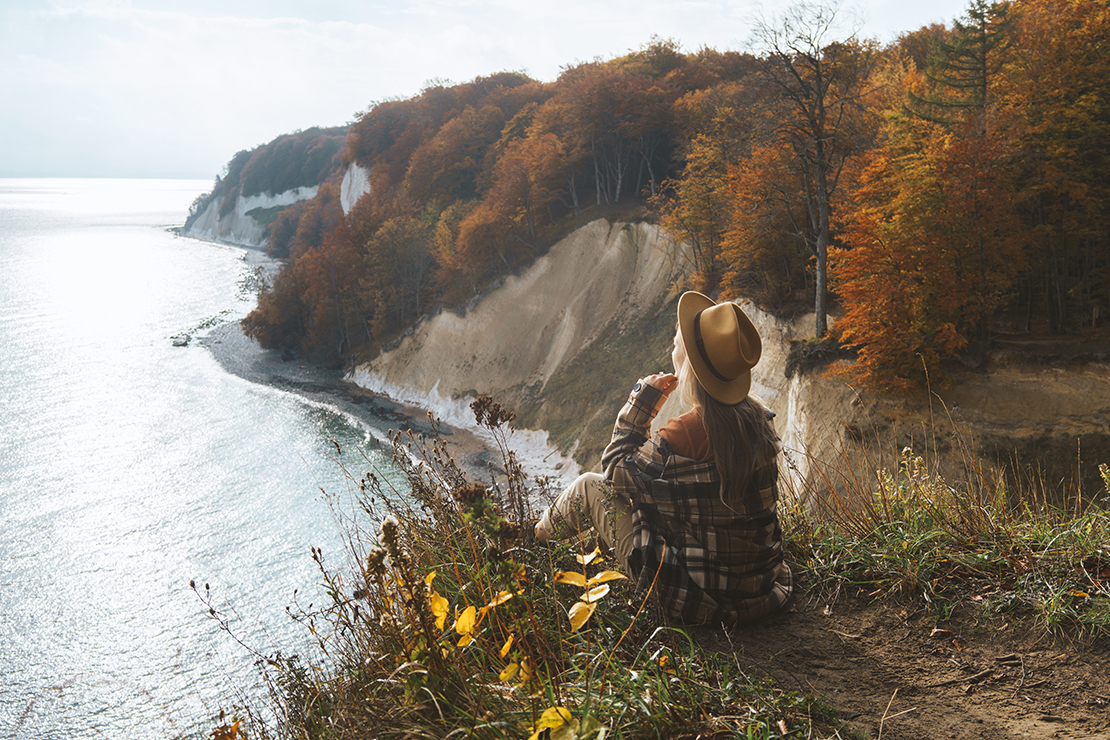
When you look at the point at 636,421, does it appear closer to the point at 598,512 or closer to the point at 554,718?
the point at 598,512

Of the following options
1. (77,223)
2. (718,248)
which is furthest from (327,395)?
(77,223)

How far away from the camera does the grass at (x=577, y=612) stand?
2070mm

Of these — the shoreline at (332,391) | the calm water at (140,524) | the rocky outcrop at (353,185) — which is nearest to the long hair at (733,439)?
the calm water at (140,524)

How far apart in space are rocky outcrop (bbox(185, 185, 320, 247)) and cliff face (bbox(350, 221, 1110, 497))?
74.8 meters

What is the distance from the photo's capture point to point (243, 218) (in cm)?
11656

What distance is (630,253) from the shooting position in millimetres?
35344

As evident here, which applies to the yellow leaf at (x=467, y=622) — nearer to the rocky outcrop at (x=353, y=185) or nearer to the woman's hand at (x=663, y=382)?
the woman's hand at (x=663, y=382)

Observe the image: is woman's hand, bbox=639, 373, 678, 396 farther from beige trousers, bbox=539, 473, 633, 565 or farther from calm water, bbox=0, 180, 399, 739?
calm water, bbox=0, 180, 399, 739

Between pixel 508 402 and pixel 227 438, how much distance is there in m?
16.4

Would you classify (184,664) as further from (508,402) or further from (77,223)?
(77,223)

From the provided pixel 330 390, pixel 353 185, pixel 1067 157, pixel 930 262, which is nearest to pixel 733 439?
pixel 930 262

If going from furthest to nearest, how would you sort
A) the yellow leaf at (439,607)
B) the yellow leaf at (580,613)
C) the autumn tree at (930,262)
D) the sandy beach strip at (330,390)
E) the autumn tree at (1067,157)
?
the sandy beach strip at (330,390) < the autumn tree at (1067,157) < the autumn tree at (930,262) < the yellow leaf at (439,607) < the yellow leaf at (580,613)

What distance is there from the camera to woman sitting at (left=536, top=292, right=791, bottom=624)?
3.00 meters

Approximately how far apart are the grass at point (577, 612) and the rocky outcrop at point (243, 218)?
109406 mm
